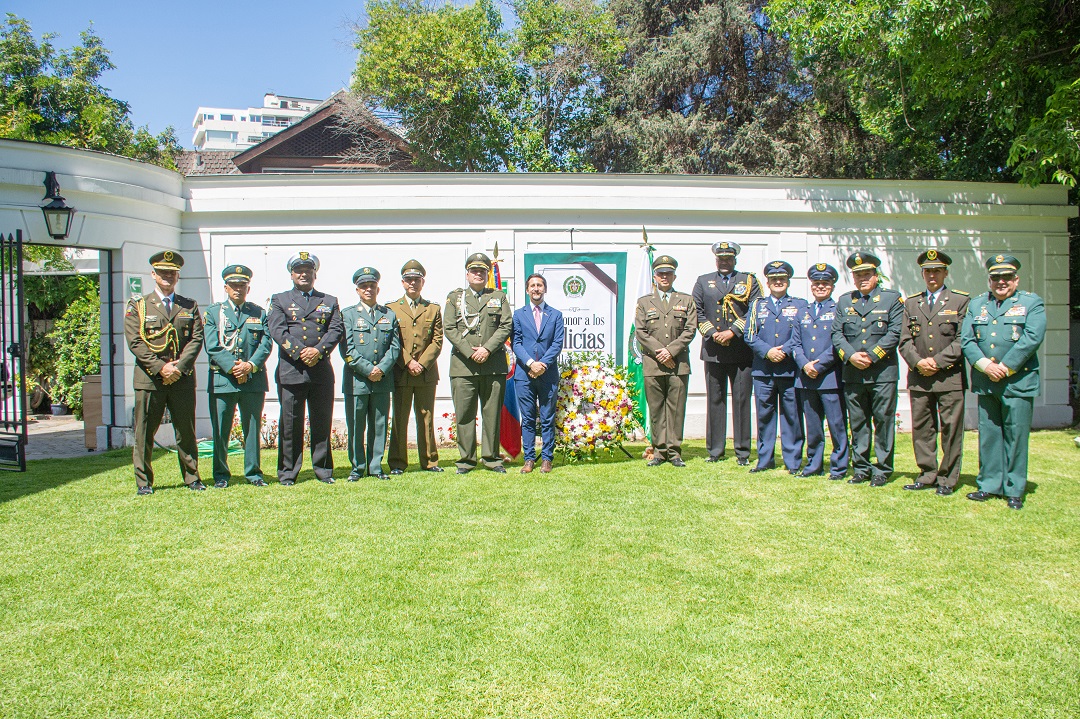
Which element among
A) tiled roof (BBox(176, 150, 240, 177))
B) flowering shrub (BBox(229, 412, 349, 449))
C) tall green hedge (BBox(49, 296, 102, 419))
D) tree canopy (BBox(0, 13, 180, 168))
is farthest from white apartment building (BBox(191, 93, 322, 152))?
flowering shrub (BBox(229, 412, 349, 449))

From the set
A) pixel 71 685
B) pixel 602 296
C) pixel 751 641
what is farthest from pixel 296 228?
pixel 751 641

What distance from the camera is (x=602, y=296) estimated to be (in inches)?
399

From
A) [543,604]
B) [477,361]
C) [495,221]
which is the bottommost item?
[543,604]

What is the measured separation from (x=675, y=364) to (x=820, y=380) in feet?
4.53

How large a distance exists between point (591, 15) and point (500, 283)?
1505 cm

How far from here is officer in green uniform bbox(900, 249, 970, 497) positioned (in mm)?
6598

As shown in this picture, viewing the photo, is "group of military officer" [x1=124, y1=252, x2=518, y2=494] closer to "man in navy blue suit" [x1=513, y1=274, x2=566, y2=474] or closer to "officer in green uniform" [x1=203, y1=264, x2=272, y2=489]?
"officer in green uniform" [x1=203, y1=264, x2=272, y2=489]

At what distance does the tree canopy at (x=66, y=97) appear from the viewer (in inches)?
740

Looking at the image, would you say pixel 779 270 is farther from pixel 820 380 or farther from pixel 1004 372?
pixel 1004 372

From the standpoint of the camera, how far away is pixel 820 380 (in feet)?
23.8

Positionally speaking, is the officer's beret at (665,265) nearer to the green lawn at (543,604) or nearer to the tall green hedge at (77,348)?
the green lawn at (543,604)

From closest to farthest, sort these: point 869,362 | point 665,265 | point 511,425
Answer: point 869,362, point 665,265, point 511,425

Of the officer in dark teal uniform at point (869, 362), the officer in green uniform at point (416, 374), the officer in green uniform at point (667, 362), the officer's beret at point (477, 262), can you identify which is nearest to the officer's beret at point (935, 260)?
the officer in dark teal uniform at point (869, 362)

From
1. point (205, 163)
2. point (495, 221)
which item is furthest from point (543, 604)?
point (205, 163)
